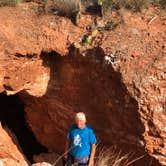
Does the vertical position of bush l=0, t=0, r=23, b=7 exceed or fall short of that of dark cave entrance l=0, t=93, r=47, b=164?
it exceeds it

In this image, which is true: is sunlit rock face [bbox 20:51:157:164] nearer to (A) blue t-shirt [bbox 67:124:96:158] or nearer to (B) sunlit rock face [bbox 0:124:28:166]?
(B) sunlit rock face [bbox 0:124:28:166]

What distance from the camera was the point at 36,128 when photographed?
9555 millimetres

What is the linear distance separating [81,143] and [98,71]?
151cm

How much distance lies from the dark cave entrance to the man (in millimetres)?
3364

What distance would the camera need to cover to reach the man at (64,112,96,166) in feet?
21.1

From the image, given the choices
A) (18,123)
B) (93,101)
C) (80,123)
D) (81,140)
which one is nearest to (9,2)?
(93,101)

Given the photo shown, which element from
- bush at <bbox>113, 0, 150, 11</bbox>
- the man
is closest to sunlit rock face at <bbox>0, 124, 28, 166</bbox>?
the man

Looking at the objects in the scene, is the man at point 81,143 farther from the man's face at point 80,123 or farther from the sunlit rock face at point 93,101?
the sunlit rock face at point 93,101

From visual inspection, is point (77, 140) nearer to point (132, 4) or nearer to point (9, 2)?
point (132, 4)

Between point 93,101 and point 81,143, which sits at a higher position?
point 93,101

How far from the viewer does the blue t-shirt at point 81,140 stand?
21.2 feet

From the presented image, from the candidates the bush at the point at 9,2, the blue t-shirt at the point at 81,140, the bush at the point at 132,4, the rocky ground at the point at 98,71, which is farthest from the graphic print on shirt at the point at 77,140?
the bush at the point at 9,2

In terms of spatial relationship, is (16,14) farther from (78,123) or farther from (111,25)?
(78,123)

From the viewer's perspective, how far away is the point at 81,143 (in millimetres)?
6523
